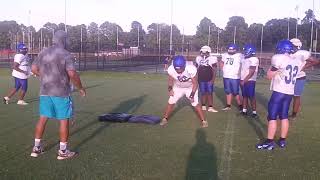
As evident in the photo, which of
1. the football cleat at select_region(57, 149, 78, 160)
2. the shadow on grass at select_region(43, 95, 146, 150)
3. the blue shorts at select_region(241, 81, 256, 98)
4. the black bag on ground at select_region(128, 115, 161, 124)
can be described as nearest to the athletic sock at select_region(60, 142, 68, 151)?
the football cleat at select_region(57, 149, 78, 160)

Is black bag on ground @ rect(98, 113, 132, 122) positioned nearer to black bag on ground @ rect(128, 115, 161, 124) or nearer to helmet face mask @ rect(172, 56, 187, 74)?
black bag on ground @ rect(128, 115, 161, 124)

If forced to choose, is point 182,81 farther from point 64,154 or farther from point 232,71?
point 64,154

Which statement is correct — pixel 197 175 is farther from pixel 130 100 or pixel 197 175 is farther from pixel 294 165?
pixel 130 100

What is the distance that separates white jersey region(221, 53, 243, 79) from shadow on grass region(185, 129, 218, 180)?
4.11 m

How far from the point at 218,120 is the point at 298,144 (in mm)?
3072

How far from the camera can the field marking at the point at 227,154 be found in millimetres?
6516

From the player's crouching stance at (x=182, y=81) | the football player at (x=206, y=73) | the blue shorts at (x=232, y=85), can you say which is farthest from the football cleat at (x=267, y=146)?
the football player at (x=206, y=73)

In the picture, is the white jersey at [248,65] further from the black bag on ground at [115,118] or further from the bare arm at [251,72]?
the black bag on ground at [115,118]

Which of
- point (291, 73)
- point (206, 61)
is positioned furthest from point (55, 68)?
point (206, 61)

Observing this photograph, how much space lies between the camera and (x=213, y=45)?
64.3 meters

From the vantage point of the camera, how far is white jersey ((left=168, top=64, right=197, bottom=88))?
1009cm

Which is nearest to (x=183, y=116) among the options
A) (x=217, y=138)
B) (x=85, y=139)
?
(x=217, y=138)

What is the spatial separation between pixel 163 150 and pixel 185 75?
105 inches

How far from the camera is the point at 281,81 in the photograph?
7.95 metres
